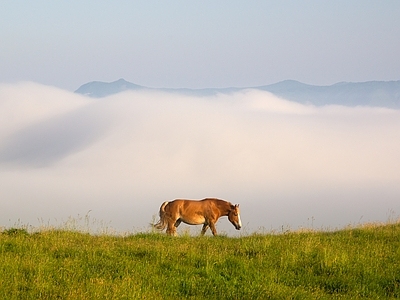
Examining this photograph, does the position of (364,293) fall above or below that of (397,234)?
below

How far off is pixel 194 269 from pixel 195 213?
944 centimetres

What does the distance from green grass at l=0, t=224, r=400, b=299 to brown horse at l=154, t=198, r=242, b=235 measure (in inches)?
209

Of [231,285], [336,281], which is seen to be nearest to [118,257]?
[231,285]

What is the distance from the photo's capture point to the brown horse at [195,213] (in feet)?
71.9

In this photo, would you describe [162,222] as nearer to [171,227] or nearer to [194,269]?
[171,227]

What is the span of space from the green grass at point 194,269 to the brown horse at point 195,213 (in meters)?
5.30

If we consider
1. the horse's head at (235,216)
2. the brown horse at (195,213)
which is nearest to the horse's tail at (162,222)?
the brown horse at (195,213)

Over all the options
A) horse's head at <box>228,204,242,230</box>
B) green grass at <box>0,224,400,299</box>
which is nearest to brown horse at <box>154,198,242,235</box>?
horse's head at <box>228,204,242,230</box>

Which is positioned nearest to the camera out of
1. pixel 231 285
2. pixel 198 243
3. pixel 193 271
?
pixel 231 285

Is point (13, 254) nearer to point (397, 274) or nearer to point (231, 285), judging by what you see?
point (231, 285)

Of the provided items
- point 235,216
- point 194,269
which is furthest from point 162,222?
point 194,269

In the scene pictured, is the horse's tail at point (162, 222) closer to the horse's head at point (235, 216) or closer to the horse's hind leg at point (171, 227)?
the horse's hind leg at point (171, 227)

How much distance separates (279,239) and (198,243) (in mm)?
2542

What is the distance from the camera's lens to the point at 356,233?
1880 cm
